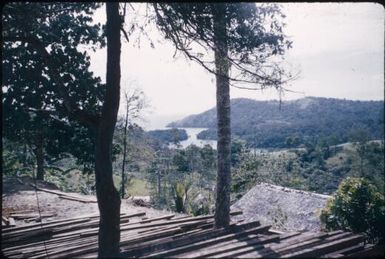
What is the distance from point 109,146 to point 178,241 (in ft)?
6.39

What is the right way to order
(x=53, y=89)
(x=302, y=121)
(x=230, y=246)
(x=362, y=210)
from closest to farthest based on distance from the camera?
(x=230, y=246)
(x=362, y=210)
(x=53, y=89)
(x=302, y=121)

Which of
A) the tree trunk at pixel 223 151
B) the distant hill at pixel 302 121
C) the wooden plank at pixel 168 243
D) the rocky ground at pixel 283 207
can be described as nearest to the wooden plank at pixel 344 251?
the wooden plank at pixel 168 243

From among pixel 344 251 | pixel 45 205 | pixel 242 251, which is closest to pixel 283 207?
pixel 45 205

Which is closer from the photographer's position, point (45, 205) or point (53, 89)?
point (45, 205)

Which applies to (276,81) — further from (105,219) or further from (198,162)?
(198,162)

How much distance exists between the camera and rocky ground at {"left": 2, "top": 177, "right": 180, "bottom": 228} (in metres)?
9.62

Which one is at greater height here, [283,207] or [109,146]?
[109,146]

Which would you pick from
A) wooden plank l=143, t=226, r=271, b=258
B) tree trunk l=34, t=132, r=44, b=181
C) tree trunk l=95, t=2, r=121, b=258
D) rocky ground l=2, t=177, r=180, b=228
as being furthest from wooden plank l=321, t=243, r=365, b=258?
tree trunk l=34, t=132, r=44, b=181

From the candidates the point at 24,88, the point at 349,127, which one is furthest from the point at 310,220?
the point at 349,127

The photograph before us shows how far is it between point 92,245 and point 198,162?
41.7m

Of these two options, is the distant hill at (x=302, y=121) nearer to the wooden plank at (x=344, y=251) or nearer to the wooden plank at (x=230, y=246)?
the wooden plank at (x=344, y=251)

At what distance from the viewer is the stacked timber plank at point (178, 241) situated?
506 cm

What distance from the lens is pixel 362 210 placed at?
11.5m

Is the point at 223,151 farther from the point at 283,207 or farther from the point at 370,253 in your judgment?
the point at 283,207
